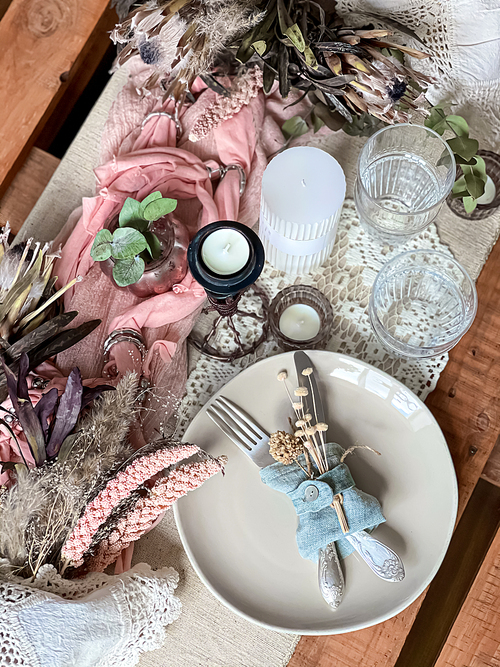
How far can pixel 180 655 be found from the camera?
67 centimetres

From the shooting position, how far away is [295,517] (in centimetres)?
67

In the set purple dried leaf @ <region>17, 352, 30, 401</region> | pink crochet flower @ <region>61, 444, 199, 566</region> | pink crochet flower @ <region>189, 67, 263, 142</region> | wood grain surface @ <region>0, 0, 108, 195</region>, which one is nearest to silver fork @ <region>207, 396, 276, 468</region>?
pink crochet flower @ <region>61, 444, 199, 566</region>

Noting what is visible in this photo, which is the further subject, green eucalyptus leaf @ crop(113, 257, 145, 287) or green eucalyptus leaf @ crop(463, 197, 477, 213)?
green eucalyptus leaf @ crop(463, 197, 477, 213)

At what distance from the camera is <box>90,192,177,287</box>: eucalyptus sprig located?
62 centimetres

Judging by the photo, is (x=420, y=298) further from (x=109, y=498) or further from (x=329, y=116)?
(x=109, y=498)

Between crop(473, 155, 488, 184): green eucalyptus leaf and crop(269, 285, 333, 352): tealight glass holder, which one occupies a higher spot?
crop(473, 155, 488, 184): green eucalyptus leaf

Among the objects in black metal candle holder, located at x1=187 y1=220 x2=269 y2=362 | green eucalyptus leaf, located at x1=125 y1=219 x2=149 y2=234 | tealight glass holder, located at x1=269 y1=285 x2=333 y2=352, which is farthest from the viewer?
tealight glass holder, located at x1=269 y1=285 x2=333 y2=352

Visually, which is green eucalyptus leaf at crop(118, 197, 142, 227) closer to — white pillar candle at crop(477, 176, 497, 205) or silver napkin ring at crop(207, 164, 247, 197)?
silver napkin ring at crop(207, 164, 247, 197)

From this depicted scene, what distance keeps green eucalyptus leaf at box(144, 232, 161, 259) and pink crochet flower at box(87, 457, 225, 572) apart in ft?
0.81

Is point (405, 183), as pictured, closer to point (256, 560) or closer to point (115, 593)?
point (256, 560)

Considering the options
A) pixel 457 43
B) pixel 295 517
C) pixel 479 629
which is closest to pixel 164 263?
pixel 295 517

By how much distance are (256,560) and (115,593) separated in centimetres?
17

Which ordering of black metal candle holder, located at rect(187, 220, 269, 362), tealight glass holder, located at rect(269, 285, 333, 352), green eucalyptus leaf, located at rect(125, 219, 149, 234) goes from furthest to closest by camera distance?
tealight glass holder, located at rect(269, 285, 333, 352) → green eucalyptus leaf, located at rect(125, 219, 149, 234) → black metal candle holder, located at rect(187, 220, 269, 362)

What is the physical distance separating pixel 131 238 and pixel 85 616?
1.32 ft
